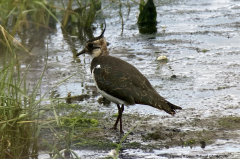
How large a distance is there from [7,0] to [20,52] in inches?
87.8

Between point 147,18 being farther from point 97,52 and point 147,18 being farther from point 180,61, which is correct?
point 97,52

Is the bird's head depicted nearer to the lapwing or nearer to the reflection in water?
the lapwing

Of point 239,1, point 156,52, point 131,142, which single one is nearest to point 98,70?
point 131,142

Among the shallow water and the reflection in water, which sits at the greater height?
the reflection in water

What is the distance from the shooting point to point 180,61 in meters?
7.68

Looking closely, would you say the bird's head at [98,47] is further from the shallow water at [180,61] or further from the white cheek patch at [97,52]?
the shallow water at [180,61]

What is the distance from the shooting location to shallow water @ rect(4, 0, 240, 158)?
218 inches

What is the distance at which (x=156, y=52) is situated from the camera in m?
8.23

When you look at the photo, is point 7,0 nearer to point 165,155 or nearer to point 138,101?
point 138,101

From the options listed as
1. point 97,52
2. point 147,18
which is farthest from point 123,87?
point 147,18

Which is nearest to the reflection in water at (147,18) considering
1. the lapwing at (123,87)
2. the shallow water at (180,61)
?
the shallow water at (180,61)

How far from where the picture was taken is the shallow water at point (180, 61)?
555 centimetres

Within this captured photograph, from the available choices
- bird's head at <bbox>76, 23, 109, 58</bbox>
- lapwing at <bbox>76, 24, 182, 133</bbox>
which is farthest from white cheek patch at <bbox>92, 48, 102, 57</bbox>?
lapwing at <bbox>76, 24, 182, 133</bbox>

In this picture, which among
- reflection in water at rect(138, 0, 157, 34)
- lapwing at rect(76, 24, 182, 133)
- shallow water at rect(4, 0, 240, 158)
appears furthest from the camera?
reflection in water at rect(138, 0, 157, 34)
